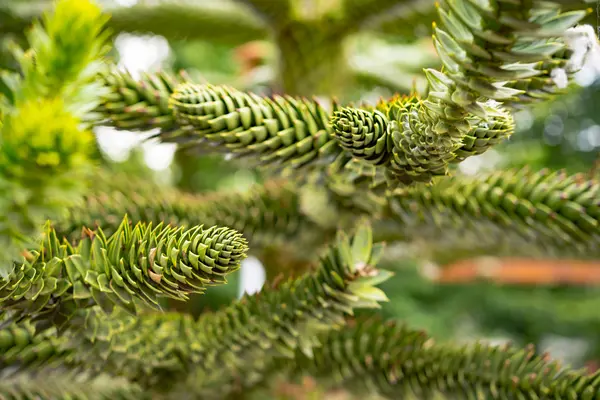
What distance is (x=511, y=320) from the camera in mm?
2145

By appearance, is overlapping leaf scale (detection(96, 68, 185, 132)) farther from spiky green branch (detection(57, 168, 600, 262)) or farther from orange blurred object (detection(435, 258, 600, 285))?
orange blurred object (detection(435, 258, 600, 285))

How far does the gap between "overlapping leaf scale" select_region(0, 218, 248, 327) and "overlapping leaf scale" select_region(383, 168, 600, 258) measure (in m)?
0.23

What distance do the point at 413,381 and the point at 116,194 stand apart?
1.17ft

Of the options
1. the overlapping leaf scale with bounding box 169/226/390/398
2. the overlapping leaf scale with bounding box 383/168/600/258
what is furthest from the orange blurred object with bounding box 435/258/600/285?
the overlapping leaf scale with bounding box 169/226/390/398

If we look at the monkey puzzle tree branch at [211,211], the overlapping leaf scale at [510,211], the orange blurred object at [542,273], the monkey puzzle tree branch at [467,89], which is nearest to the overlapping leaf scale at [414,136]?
the monkey puzzle tree branch at [467,89]

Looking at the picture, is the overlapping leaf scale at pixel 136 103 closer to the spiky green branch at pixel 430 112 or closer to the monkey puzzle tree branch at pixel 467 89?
the spiky green branch at pixel 430 112

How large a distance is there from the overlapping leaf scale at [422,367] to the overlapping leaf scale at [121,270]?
24cm

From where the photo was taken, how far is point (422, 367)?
530 mm

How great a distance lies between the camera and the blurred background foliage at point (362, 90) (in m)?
0.75

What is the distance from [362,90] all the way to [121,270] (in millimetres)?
847

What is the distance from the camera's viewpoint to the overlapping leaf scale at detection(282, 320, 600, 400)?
19.5 inches

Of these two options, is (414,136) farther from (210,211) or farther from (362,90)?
(362,90)

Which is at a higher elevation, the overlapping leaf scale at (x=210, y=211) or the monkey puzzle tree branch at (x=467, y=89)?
the monkey puzzle tree branch at (x=467, y=89)

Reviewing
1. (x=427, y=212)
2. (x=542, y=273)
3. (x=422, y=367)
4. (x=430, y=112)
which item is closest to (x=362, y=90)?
(x=427, y=212)
